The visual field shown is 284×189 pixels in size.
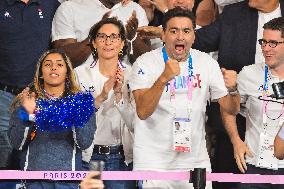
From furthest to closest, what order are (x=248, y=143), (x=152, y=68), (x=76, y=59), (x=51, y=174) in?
(x=76, y=59)
(x=248, y=143)
(x=152, y=68)
(x=51, y=174)

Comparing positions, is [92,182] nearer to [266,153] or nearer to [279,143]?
[279,143]

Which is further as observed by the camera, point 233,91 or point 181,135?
point 233,91

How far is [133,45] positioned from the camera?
5.97m

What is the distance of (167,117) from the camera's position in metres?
4.88

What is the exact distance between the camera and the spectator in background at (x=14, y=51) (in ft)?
18.7

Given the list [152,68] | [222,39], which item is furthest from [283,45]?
[152,68]

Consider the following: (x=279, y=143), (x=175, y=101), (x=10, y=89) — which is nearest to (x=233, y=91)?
(x=175, y=101)

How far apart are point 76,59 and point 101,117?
2.43 feet

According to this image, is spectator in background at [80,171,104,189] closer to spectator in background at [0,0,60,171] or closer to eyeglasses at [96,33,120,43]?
eyeglasses at [96,33,120,43]

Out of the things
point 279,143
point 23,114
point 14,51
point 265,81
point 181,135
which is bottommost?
point 279,143

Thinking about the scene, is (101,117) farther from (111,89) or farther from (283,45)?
(283,45)

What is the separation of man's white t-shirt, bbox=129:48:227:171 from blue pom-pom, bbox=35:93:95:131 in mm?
454

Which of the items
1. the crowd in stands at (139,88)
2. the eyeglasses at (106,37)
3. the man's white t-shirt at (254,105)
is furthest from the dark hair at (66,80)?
the man's white t-shirt at (254,105)

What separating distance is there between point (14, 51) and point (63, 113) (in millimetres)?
1382
